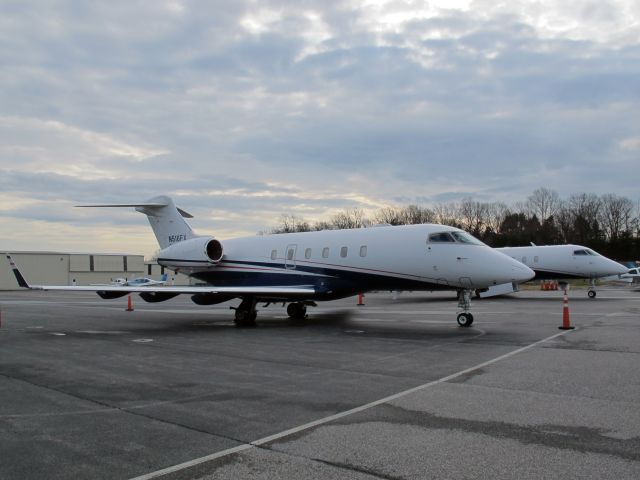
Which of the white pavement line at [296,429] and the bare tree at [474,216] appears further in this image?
the bare tree at [474,216]

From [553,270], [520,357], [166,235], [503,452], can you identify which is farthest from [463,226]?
[503,452]

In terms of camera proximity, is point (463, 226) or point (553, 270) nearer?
point (553, 270)

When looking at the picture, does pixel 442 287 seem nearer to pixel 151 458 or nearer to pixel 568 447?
pixel 568 447

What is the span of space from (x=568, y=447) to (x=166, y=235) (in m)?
19.3

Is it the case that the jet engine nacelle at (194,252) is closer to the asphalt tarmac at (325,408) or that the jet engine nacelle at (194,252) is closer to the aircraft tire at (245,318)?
the aircraft tire at (245,318)

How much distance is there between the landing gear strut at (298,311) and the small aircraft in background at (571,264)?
523 inches

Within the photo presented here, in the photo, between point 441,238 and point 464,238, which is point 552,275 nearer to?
point 464,238

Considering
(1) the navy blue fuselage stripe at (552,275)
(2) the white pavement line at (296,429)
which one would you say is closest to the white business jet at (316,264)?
(2) the white pavement line at (296,429)

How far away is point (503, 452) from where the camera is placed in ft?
15.1

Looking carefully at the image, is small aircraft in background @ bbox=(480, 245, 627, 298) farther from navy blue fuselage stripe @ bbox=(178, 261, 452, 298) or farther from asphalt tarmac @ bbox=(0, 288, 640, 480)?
asphalt tarmac @ bbox=(0, 288, 640, 480)

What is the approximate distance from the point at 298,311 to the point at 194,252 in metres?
4.44

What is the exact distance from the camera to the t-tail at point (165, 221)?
857 inches

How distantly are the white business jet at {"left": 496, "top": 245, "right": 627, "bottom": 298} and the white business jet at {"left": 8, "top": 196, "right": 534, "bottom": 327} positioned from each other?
17348mm

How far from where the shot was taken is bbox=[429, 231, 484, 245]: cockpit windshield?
14922 mm
